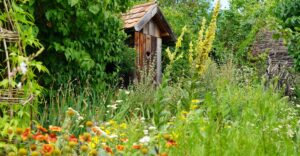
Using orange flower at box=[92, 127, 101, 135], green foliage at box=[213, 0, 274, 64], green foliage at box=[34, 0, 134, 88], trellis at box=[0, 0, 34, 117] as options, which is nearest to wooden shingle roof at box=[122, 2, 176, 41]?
green foliage at box=[34, 0, 134, 88]

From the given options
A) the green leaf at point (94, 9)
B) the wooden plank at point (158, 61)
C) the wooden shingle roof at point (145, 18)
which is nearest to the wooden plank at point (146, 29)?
the wooden shingle roof at point (145, 18)

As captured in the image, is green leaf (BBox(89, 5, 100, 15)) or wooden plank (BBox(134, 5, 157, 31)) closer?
green leaf (BBox(89, 5, 100, 15))

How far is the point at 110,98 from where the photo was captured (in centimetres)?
609

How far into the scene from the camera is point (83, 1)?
5098 mm

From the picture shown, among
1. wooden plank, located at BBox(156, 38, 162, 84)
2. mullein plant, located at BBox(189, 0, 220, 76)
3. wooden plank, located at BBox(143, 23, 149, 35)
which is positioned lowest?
wooden plank, located at BBox(156, 38, 162, 84)

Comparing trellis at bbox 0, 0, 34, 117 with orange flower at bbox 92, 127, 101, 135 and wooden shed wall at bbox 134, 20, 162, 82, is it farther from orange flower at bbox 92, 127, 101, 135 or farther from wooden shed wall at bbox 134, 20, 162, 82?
wooden shed wall at bbox 134, 20, 162, 82

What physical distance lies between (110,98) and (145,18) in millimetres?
5415

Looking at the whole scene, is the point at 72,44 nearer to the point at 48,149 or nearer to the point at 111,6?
the point at 111,6

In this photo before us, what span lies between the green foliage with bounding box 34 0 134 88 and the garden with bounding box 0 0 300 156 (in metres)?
0.01

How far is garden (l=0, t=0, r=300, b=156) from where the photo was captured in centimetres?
226

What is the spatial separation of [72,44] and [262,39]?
12660mm

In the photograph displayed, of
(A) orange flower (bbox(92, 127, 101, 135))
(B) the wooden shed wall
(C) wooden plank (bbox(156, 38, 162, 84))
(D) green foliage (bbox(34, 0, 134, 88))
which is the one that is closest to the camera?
(A) orange flower (bbox(92, 127, 101, 135))

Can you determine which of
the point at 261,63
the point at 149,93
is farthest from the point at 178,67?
the point at 149,93

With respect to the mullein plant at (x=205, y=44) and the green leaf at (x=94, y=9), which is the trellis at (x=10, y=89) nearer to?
the mullein plant at (x=205, y=44)
